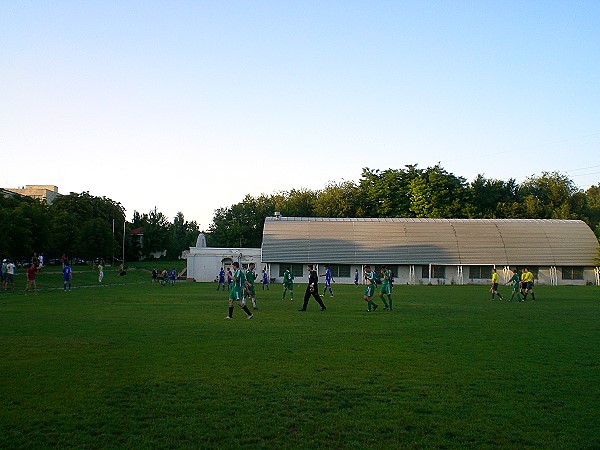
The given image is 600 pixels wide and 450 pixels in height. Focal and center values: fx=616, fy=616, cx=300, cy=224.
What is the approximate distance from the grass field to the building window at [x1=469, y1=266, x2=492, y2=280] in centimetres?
5234

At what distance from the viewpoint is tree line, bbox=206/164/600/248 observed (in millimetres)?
88250

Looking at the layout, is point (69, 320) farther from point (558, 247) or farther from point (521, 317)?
point (558, 247)

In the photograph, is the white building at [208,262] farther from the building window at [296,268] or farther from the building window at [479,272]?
the building window at [479,272]

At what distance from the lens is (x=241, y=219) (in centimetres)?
10131

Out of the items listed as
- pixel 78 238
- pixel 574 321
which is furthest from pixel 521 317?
pixel 78 238

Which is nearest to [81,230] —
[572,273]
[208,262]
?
[208,262]

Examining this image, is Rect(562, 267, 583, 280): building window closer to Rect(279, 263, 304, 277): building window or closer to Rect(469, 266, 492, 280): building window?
Rect(469, 266, 492, 280): building window

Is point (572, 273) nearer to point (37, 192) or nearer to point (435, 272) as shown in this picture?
point (435, 272)

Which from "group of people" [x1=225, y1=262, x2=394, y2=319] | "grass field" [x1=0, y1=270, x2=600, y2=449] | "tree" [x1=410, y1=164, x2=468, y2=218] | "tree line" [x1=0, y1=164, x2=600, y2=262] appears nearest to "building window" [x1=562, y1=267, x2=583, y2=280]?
"tree line" [x1=0, y1=164, x2=600, y2=262]

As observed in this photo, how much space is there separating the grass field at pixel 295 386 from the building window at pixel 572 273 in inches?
2193

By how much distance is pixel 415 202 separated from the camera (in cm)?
9031

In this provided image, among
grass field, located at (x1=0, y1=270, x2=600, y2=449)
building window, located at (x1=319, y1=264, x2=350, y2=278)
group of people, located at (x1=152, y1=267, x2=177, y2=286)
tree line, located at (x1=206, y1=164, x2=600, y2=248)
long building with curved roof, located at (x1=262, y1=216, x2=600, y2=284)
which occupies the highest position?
tree line, located at (x1=206, y1=164, x2=600, y2=248)

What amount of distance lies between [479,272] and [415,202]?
21.8 metres

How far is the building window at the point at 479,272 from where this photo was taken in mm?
70500
